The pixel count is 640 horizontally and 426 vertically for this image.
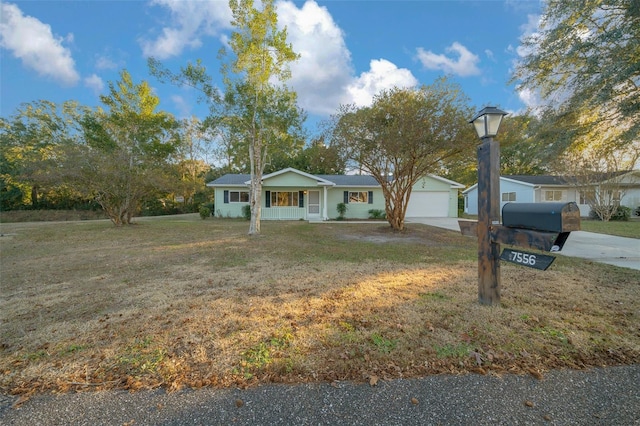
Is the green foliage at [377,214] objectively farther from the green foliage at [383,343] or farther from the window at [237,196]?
the green foliage at [383,343]

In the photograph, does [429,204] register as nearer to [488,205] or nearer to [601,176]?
[601,176]

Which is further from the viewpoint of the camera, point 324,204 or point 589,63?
point 324,204

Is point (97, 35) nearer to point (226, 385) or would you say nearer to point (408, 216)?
point (226, 385)

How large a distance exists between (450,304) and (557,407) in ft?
5.90

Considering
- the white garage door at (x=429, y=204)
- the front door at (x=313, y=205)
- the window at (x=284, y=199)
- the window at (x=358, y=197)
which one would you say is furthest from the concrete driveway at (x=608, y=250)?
the window at (x=284, y=199)

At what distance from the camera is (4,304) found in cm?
378

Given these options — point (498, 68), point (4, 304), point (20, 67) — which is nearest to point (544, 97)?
point (498, 68)

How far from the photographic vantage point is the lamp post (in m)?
3.33

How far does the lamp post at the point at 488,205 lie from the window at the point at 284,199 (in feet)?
52.3

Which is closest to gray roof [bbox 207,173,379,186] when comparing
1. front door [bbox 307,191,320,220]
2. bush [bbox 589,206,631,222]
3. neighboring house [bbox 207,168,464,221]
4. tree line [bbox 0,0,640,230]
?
neighboring house [bbox 207,168,464,221]

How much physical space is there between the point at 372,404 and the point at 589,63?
10842 mm

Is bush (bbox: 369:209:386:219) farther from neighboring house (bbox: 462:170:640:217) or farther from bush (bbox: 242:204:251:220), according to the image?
bush (bbox: 242:204:251:220)

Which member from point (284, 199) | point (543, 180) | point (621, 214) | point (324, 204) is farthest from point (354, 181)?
point (621, 214)

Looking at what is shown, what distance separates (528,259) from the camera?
2.99 metres
